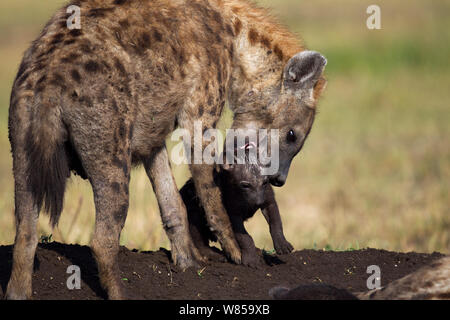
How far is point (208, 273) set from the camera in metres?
5.28

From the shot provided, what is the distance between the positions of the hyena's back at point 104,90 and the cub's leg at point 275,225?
882mm

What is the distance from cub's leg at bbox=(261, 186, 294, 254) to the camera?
19.1 ft

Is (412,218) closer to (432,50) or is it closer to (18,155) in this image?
(18,155)

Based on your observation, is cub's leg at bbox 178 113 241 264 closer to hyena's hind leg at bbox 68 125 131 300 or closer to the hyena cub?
the hyena cub

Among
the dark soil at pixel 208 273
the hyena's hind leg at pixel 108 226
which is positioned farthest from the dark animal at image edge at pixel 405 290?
the hyena's hind leg at pixel 108 226

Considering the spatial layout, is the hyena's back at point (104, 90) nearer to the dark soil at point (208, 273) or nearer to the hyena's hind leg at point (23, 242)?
the hyena's hind leg at point (23, 242)

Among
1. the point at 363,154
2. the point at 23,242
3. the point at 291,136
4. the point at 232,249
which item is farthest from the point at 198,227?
the point at 363,154

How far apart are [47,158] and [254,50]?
2.11 meters

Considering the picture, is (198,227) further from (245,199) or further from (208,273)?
(208,273)

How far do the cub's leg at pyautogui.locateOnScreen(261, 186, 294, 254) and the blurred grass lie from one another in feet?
2.58

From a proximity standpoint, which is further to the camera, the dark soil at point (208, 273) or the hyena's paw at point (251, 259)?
the hyena's paw at point (251, 259)

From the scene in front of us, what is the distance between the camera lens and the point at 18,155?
14.9 feet

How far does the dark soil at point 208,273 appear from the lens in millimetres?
4762

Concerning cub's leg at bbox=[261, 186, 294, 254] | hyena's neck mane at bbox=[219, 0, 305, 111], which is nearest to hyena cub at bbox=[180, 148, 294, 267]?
cub's leg at bbox=[261, 186, 294, 254]
